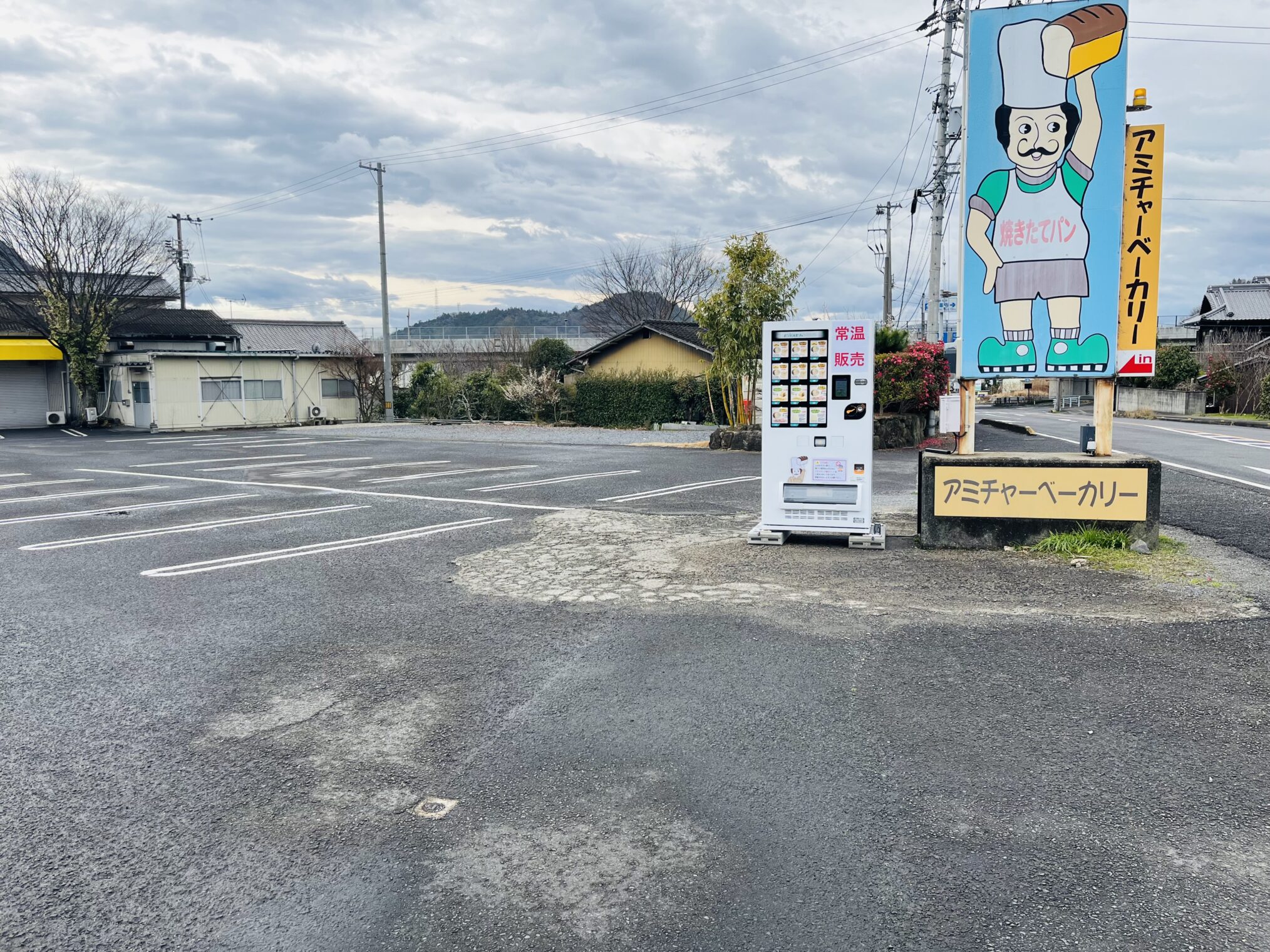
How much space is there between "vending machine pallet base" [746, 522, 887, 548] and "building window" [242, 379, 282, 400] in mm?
31165

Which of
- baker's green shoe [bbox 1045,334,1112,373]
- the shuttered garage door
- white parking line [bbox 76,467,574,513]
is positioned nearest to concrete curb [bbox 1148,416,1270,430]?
baker's green shoe [bbox 1045,334,1112,373]

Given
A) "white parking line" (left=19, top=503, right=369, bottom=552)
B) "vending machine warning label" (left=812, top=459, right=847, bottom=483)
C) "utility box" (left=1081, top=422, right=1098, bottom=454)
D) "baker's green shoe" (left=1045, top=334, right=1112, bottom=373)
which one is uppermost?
"baker's green shoe" (left=1045, top=334, right=1112, bottom=373)

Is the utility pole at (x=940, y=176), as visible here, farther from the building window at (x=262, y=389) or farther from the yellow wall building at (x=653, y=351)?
the building window at (x=262, y=389)

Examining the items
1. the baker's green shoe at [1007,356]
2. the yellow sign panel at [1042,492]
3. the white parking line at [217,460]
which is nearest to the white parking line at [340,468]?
the white parking line at [217,460]

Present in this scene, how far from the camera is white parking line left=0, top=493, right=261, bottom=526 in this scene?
11.0 m

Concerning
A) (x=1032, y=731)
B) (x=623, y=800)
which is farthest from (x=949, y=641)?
(x=623, y=800)

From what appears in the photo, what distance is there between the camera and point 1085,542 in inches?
316

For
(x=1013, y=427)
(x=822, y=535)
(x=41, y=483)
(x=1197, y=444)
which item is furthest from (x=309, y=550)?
(x=1013, y=427)

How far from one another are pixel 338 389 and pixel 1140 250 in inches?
1371

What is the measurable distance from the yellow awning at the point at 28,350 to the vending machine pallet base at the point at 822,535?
36.7 metres

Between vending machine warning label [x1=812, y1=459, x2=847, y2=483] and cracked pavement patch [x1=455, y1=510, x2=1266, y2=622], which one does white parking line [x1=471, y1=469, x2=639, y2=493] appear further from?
vending machine warning label [x1=812, y1=459, x2=847, y2=483]

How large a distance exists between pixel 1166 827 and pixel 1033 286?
253 inches

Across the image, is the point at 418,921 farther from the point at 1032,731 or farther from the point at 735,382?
the point at 735,382

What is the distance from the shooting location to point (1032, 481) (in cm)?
820
